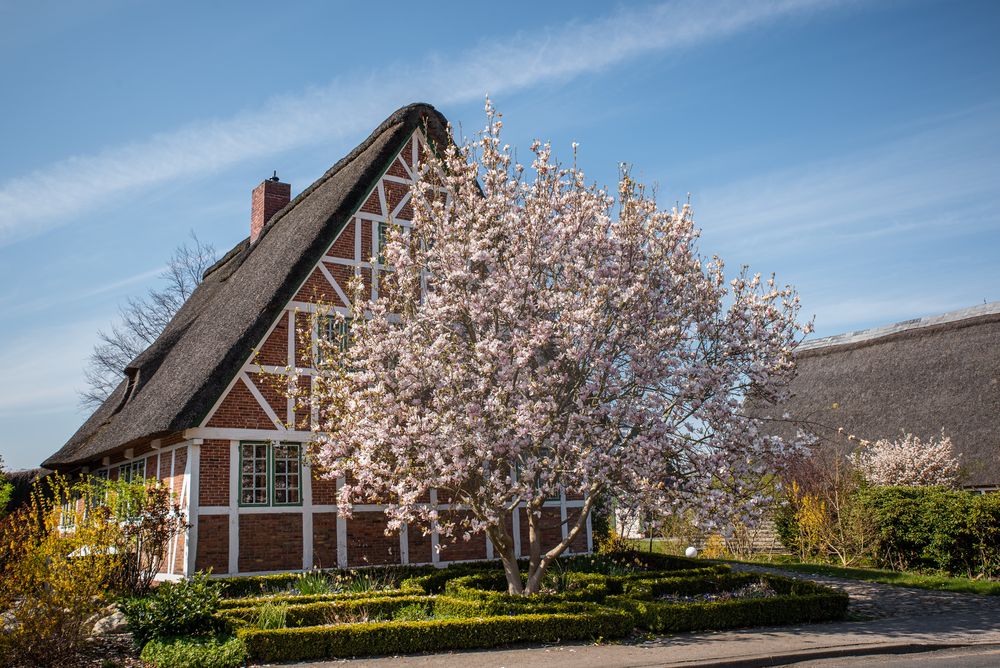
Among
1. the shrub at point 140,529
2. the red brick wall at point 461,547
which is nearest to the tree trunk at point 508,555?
the red brick wall at point 461,547

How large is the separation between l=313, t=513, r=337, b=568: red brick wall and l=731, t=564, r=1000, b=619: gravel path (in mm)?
8484

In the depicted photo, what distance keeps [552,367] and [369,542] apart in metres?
5.58

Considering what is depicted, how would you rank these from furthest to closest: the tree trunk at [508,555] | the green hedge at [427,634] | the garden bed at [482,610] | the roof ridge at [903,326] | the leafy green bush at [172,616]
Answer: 1. the roof ridge at [903,326]
2. the tree trunk at [508,555]
3. the leafy green bush at [172,616]
4. the garden bed at [482,610]
5. the green hedge at [427,634]

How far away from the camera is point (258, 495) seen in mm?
13719

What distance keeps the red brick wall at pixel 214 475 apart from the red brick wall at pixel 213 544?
0.92ft

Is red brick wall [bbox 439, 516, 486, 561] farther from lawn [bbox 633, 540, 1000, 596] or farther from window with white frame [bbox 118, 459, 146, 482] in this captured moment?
lawn [bbox 633, 540, 1000, 596]

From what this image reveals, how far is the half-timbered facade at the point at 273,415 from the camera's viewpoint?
43.4 ft

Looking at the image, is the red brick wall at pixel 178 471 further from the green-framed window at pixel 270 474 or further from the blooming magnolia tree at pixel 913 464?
the blooming magnolia tree at pixel 913 464

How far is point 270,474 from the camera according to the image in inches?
546

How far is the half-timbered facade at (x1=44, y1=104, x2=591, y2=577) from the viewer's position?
13.2 m

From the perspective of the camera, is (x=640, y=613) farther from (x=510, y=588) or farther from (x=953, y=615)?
(x=953, y=615)

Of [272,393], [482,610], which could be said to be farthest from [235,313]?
[482,610]

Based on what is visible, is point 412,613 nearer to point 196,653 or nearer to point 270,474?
point 196,653

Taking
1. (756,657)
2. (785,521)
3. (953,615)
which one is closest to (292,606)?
(756,657)
